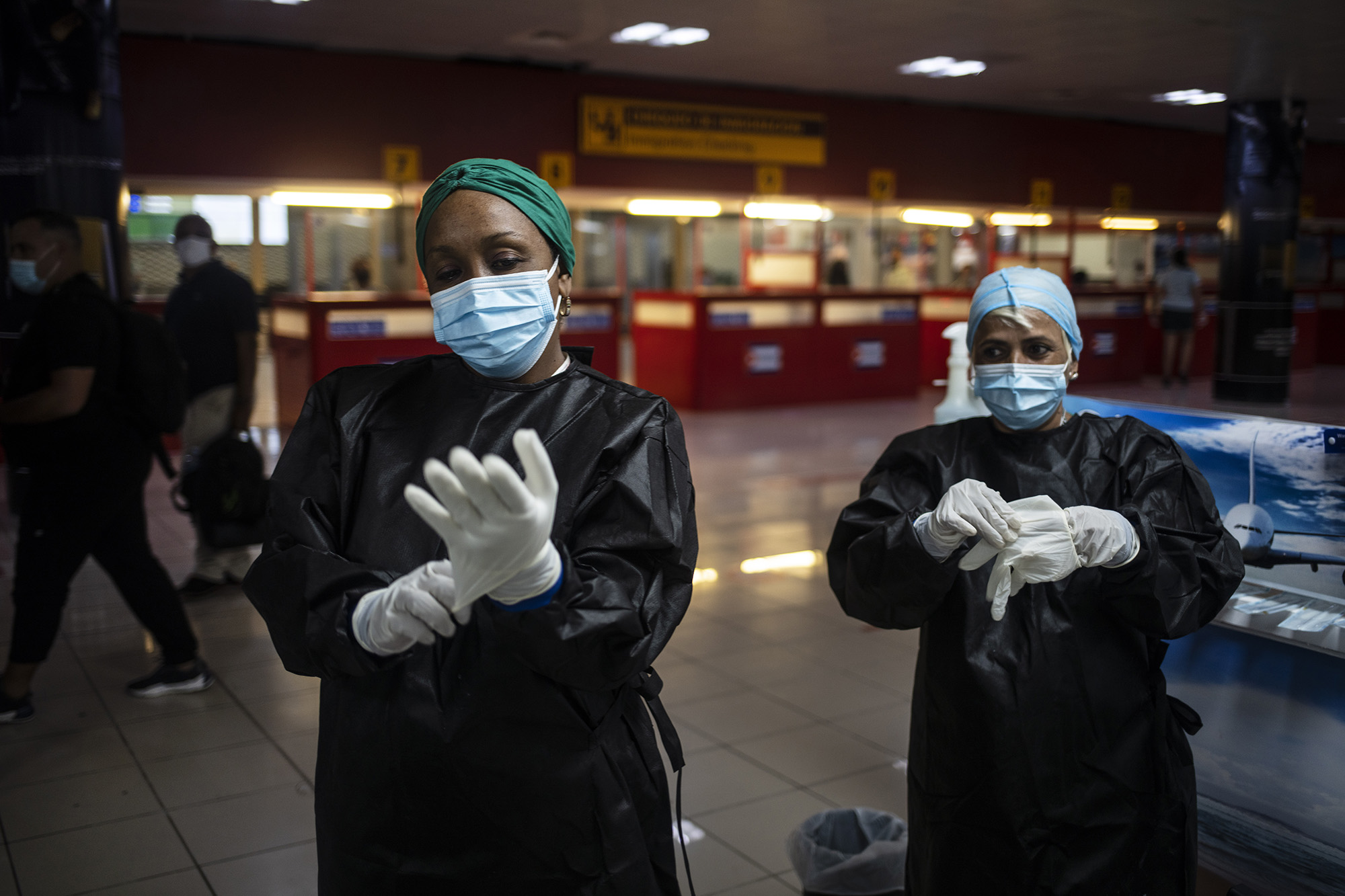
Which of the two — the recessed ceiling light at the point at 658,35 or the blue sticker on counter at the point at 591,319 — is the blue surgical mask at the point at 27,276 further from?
the blue sticker on counter at the point at 591,319

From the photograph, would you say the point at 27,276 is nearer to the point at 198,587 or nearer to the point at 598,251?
the point at 198,587

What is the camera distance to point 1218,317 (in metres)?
10.8

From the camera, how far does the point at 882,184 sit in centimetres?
1202

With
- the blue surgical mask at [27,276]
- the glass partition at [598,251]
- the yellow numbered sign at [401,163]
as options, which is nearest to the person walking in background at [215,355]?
the blue surgical mask at [27,276]

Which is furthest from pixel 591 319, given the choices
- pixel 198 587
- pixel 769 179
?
pixel 198 587

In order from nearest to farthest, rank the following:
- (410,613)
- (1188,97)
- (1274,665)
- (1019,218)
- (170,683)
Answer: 1. (410,613)
2. (1274,665)
3. (170,683)
4. (1188,97)
5. (1019,218)

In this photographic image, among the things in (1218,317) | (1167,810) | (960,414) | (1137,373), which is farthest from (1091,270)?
(1167,810)

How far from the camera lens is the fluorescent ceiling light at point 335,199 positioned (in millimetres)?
9688

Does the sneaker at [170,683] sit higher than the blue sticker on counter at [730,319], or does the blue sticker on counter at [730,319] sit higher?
the blue sticker on counter at [730,319]

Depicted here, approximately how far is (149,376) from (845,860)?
2646 millimetres

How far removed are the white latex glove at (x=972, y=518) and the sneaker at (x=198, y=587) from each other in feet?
14.1

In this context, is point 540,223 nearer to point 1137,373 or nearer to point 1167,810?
point 1167,810

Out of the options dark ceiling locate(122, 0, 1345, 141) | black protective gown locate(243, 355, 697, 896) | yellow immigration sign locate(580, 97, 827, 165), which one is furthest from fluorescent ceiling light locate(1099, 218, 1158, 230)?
black protective gown locate(243, 355, 697, 896)

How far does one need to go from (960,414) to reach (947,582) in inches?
62.9
